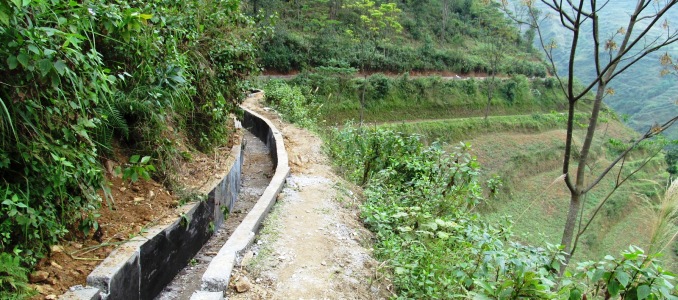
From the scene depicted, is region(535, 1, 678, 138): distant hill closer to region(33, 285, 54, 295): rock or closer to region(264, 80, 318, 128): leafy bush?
region(264, 80, 318, 128): leafy bush

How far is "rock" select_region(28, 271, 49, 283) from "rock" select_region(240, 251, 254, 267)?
131 cm

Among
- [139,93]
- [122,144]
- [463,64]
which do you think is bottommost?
[122,144]

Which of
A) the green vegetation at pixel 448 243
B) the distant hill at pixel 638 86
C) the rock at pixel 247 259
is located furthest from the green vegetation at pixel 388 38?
the rock at pixel 247 259

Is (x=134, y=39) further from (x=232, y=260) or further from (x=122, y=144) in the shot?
(x=232, y=260)

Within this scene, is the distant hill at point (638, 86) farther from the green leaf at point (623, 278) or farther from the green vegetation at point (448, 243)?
the green leaf at point (623, 278)

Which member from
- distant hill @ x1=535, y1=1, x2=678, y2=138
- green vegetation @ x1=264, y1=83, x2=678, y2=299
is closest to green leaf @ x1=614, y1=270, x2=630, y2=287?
green vegetation @ x1=264, y1=83, x2=678, y2=299

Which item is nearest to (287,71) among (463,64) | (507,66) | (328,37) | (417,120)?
(328,37)

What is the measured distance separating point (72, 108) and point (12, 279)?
1070mm

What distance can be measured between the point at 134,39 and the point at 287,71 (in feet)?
73.4

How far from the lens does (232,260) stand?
131 inches

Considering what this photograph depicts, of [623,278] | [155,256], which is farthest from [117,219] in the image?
[623,278]

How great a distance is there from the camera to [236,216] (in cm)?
520

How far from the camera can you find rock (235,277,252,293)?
307 cm

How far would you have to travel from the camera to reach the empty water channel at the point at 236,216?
3.60 meters
